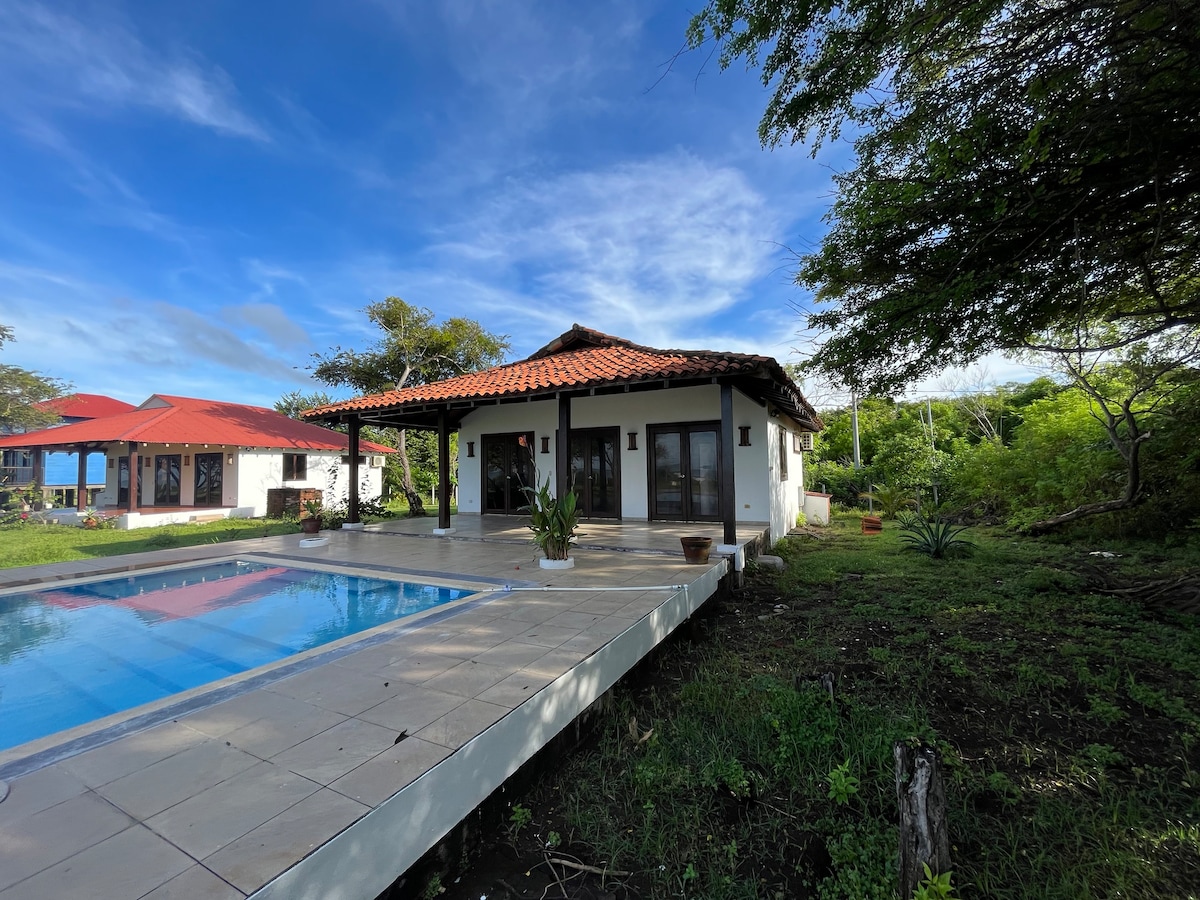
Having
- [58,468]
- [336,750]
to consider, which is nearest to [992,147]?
[336,750]

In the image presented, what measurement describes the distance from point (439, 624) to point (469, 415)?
29.9 ft

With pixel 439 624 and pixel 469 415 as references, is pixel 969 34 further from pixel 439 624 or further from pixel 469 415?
pixel 469 415

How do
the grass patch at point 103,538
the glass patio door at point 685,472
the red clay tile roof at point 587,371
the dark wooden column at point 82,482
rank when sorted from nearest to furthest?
1. the red clay tile roof at point 587,371
2. the grass patch at point 103,538
3. the glass patio door at point 685,472
4. the dark wooden column at point 82,482

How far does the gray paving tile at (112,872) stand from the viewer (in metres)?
1.46

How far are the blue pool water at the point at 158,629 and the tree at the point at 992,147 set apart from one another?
6.10 m

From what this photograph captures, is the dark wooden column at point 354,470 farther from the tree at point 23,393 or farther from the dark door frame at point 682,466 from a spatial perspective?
the tree at point 23,393

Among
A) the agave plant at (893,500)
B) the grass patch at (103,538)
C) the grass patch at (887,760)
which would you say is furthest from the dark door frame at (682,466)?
the grass patch at (103,538)

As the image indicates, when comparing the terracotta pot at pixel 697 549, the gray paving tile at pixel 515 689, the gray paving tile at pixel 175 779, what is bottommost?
the gray paving tile at pixel 175 779

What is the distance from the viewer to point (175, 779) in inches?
81.9

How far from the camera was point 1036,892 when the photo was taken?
6.32 ft

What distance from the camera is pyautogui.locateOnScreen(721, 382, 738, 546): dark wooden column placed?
22.2ft

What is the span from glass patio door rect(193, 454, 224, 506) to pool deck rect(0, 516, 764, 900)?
1724 cm

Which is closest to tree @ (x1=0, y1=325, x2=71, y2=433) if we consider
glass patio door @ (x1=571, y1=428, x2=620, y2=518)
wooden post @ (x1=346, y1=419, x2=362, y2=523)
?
wooden post @ (x1=346, y1=419, x2=362, y2=523)

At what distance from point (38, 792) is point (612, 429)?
9.44 m
